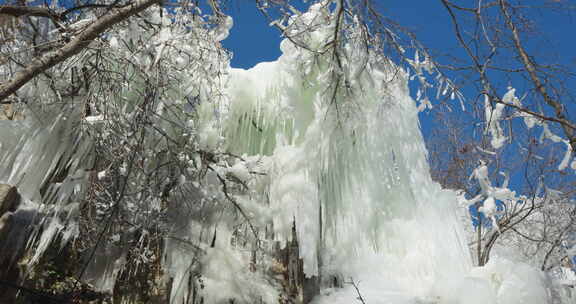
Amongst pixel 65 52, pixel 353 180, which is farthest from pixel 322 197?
pixel 65 52

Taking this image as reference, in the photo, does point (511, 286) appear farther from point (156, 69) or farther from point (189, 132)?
point (156, 69)

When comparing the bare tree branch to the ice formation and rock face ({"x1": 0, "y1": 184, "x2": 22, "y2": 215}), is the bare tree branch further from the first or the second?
the ice formation

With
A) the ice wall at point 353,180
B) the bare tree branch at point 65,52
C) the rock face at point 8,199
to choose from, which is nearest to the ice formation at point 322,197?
the ice wall at point 353,180

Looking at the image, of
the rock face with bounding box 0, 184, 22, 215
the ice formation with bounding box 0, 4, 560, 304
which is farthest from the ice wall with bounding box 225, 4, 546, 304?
the rock face with bounding box 0, 184, 22, 215

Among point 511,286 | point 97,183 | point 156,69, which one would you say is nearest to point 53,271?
point 97,183

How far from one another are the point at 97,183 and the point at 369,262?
271 cm

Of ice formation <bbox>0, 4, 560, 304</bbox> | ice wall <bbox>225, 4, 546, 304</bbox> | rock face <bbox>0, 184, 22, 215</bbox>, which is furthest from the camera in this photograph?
ice wall <bbox>225, 4, 546, 304</bbox>

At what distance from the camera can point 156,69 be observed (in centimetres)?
267

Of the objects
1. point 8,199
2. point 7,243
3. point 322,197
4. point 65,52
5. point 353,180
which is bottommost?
point 7,243

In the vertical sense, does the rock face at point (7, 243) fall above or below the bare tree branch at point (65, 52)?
below

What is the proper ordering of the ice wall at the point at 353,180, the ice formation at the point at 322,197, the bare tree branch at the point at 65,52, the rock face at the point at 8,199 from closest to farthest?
the bare tree branch at the point at 65,52 < the rock face at the point at 8,199 < the ice formation at the point at 322,197 < the ice wall at the point at 353,180

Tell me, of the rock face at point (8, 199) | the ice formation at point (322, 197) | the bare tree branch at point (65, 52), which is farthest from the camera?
the ice formation at point (322, 197)

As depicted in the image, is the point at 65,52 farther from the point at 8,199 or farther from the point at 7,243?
the point at 7,243

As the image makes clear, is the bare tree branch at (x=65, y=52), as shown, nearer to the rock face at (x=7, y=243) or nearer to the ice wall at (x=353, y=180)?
the rock face at (x=7, y=243)
